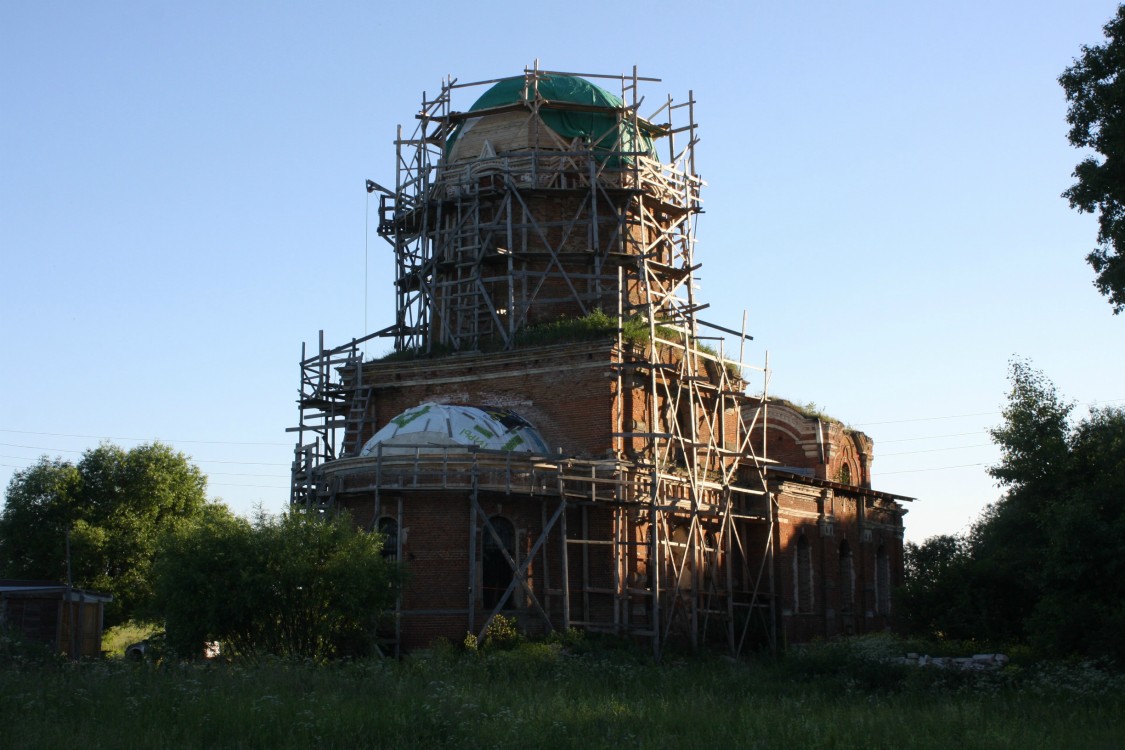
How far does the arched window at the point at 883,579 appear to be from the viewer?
1734 inches

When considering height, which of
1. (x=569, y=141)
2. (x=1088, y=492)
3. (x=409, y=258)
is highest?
(x=569, y=141)

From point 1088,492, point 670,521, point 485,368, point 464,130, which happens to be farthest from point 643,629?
point 464,130

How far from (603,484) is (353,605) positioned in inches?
310

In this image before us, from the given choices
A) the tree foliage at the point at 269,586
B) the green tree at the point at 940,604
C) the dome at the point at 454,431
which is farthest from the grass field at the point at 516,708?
the green tree at the point at 940,604

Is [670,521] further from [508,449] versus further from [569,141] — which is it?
[569,141]

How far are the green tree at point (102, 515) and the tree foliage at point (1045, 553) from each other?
2906 cm

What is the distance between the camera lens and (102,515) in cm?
5272

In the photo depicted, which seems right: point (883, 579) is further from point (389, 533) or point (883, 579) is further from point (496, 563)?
point (389, 533)

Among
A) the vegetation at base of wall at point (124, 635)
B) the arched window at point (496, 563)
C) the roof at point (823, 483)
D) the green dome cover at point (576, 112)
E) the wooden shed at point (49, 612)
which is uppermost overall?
the green dome cover at point (576, 112)

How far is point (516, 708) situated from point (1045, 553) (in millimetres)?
12486

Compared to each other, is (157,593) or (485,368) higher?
(485,368)

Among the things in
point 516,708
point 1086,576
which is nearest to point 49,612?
point 516,708

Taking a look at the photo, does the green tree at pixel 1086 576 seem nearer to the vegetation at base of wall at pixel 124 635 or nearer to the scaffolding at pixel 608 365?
the scaffolding at pixel 608 365

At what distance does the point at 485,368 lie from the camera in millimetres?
34312
